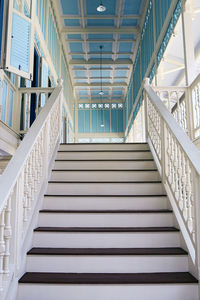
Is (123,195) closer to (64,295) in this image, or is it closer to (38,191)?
(38,191)

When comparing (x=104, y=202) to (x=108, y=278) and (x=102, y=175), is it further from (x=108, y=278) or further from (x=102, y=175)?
(x=108, y=278)

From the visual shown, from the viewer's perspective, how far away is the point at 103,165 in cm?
368

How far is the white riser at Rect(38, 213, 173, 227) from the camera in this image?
2611 mm

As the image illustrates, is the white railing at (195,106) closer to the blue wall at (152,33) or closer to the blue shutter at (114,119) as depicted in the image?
the blue wall at (152,33)

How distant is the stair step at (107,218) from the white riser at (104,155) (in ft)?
4.45

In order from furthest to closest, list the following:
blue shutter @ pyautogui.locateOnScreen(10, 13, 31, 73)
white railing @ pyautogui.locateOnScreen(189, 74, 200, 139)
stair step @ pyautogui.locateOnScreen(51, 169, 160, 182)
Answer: white railing @ pyautogui.locateOnScreen(189, 74, 200, 139)
stair step @ pyautogui.locateOnScreen(51, 169, 160, 182)
blue shutter @ pyautogui.locateOnScreen(10, 13, 31, 73)

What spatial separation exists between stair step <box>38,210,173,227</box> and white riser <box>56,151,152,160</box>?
1355 millimetres

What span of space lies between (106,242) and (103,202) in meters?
0.54

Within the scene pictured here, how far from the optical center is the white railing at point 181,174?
6.47 feet

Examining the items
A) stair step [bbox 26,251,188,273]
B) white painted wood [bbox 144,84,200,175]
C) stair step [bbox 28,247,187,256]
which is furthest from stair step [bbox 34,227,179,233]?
white painted wood [bbox 144,84,200,175]

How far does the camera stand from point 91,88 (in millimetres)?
13102

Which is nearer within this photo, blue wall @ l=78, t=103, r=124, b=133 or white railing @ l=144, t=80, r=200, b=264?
white railing @ l=144, t=80, r=200, b=264

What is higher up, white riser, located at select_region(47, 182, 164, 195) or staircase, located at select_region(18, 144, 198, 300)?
white riser, located at select_region(47, 182, 164, 195)

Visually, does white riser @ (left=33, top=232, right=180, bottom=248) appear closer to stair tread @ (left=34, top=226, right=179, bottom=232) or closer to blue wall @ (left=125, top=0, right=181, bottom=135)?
stair tread @ (left=34, top=226, right=179, bottom=232)
